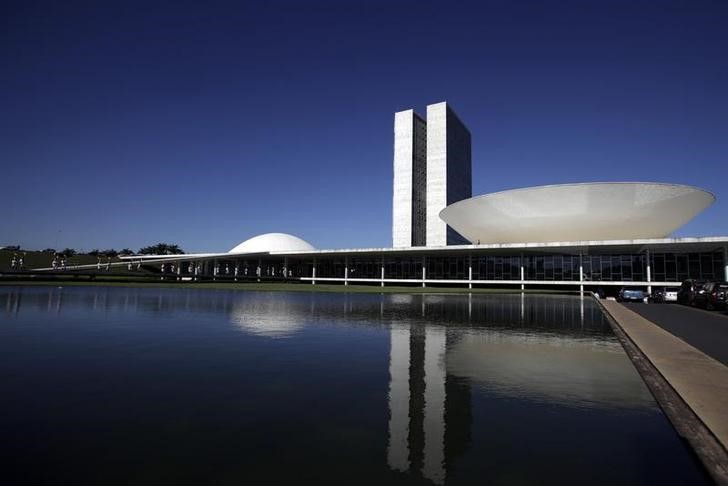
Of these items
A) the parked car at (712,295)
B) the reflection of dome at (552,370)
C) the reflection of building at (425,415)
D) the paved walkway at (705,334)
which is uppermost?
the parked car at (712,295)

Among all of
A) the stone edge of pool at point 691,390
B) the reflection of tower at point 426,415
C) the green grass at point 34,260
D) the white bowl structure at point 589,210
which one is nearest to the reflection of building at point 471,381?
the reflection of tower at point 426,415

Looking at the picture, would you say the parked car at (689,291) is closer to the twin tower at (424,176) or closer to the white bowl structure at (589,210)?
the white bowl structure at (589,210)

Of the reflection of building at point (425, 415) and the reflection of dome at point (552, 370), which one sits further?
the reflection of dome at point (552, 370)

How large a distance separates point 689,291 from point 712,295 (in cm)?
489

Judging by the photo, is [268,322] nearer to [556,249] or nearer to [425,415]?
[425,415]

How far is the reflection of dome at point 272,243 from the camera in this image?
368 feet

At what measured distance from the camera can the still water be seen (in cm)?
378

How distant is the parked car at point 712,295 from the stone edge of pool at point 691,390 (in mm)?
14354

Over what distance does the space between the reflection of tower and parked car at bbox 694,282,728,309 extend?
20.6 m

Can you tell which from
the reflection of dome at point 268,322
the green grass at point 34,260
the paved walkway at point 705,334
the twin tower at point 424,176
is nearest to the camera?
the paved walkway at point 705,334

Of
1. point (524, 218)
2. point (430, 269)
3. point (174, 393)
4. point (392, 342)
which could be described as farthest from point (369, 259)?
point (174, 393)

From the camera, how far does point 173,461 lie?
390cm

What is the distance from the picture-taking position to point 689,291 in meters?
27.5

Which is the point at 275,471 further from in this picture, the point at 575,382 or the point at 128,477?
the point at 575,382
